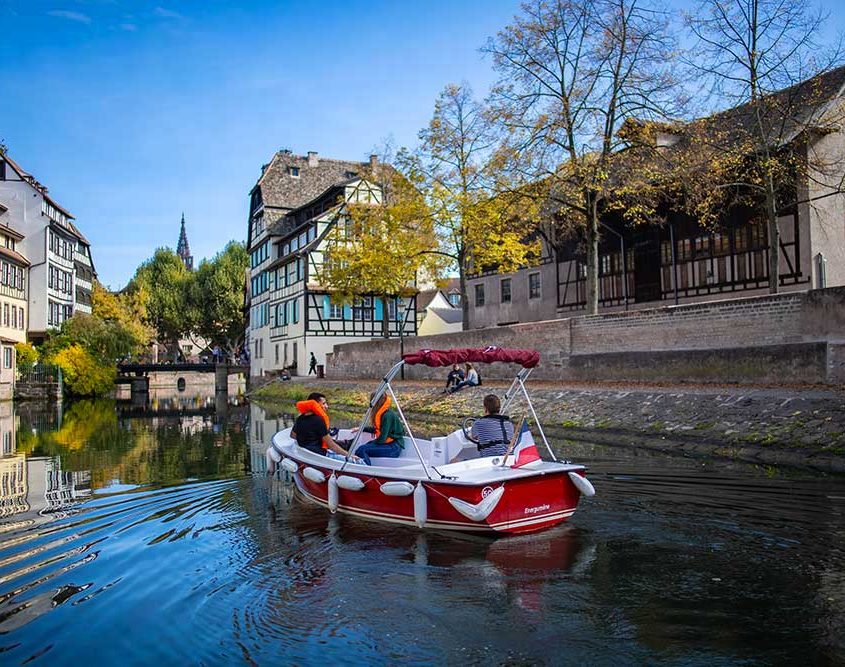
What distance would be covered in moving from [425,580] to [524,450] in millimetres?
3370

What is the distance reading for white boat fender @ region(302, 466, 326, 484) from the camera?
1143cm

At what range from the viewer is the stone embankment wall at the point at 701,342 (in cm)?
1888

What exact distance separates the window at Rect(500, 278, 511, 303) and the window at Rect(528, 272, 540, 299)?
198cm

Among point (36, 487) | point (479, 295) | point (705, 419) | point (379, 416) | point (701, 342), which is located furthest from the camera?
point (479, 295)

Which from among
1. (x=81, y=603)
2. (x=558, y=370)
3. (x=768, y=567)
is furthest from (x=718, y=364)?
(x=81, y=603)

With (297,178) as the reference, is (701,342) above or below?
below

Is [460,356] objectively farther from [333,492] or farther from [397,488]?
[333,492]

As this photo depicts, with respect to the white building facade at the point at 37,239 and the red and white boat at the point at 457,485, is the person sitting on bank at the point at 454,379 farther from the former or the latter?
the white building facade at the point at 37,239

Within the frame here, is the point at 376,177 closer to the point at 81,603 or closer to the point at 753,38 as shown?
the point at 753,38

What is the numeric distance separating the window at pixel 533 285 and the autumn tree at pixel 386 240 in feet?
25.4

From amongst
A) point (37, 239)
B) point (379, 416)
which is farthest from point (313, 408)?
point (37, 239)

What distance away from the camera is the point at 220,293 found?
244 feet

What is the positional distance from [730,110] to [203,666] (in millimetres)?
23618

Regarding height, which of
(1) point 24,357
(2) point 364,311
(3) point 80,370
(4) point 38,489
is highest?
(2) point 364,311
